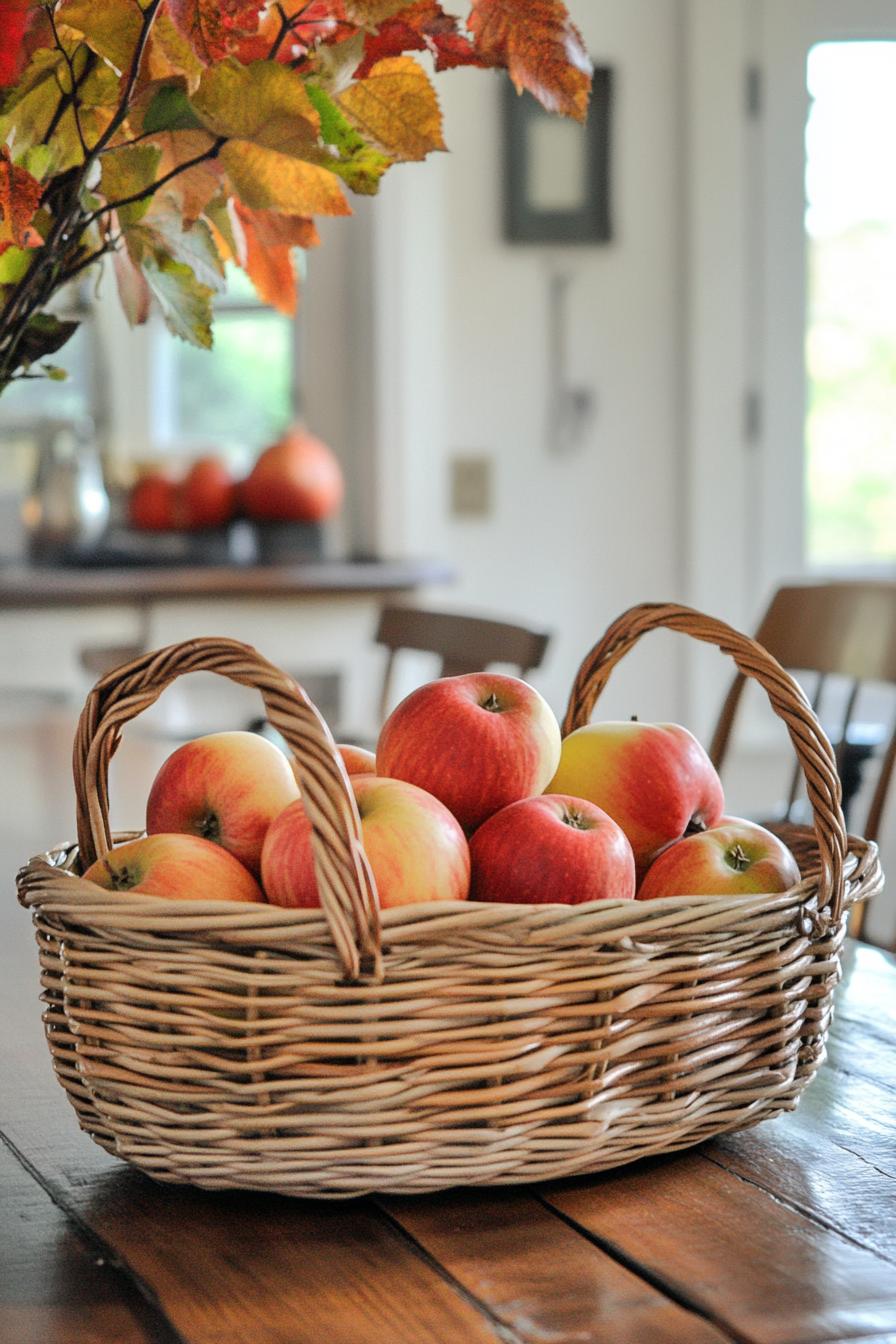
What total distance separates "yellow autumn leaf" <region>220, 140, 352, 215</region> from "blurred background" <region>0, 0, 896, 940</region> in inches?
101

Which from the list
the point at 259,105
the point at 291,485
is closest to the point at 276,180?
the point at 259,105

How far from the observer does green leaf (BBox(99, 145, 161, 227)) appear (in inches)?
30.0

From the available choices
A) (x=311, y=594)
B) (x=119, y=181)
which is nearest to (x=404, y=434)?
(x=311, y=594)

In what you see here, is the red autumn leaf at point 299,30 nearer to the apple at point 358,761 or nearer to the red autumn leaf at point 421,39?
the red autumn leaf at point 421,39

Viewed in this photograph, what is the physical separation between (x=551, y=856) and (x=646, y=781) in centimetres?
9

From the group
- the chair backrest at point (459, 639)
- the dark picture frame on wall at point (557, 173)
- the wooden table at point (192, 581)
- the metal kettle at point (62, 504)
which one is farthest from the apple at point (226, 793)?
the dark picture frame on wall at point (557, 173)

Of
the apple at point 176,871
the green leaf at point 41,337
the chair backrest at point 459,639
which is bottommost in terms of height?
the chair backrest at point 459,639

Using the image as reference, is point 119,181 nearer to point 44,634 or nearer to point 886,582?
point 886,582

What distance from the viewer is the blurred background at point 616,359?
3352mm

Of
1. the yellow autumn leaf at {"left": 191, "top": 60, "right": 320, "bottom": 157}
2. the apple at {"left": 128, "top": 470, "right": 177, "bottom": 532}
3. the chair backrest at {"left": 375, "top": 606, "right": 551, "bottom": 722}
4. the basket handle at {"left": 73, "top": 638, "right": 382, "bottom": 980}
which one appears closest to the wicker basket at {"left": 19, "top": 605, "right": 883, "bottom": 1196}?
the basket handle at {"left": 73, "top": 638, "right": 382, "bottom": 980}

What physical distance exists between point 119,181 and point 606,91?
9.15ft

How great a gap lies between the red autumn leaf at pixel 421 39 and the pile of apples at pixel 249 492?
2457mm

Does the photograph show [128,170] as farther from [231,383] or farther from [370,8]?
[231,383]

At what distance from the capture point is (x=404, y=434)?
3344 millimetres
